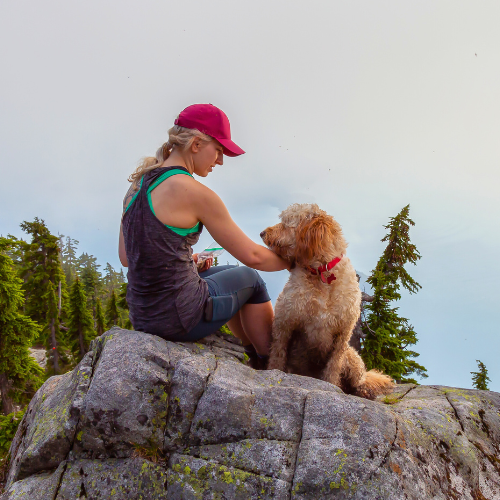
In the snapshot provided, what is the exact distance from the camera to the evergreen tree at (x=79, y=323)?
27.9 m

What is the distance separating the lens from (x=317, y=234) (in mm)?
4516

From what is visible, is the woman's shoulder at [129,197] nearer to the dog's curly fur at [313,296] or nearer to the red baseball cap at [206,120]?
the red baseball cap at [206,120]

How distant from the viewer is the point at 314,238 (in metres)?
4.54

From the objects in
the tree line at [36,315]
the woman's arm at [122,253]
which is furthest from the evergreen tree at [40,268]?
the woman's arm at [122,253]

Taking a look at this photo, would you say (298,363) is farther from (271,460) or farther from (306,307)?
(271,460)

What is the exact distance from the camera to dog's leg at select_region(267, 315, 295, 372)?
4992 millimetres

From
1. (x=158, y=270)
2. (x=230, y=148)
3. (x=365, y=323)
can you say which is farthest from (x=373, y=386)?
(x=365, y=323)

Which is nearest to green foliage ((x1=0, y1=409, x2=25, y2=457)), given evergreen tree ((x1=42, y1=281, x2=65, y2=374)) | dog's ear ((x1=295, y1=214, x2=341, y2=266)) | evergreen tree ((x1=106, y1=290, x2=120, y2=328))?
evergreen tree ((x1=42, y1=281, x2=65, y2=374))

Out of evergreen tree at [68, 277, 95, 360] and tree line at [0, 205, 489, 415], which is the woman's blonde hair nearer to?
tree line at [0, 205, 489, 415]

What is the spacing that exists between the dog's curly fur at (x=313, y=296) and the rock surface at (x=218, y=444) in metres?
1.51

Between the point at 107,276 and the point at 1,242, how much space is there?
55.7 meters

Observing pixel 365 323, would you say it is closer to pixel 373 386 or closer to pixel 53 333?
pixel 373 386

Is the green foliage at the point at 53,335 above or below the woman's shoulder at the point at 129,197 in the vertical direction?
below

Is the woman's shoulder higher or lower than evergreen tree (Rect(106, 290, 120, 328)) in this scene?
higher
